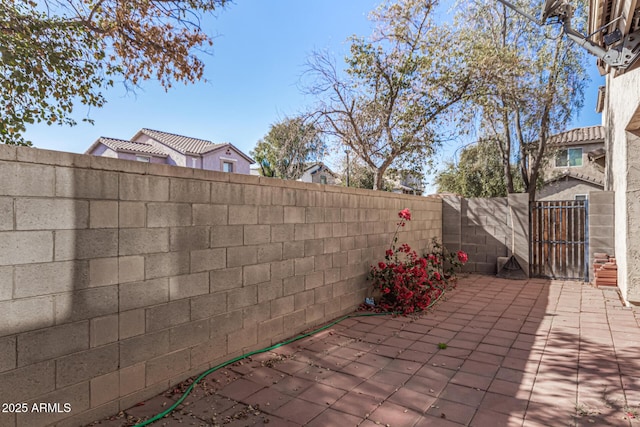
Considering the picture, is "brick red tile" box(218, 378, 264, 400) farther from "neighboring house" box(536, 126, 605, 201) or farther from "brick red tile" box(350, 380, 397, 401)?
"neighboring house" box(536, 126, 605, 201)

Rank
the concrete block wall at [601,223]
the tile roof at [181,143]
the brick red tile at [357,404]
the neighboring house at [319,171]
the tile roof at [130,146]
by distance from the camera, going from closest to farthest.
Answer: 1. the brick red tile at [357,404]
2. the concrete block wall at [601,223]
3. the neighboring house at [319,171]
4. the tile roof at [130,146]
5. the tile roof at [181,143]

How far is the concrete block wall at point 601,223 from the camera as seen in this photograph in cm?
717

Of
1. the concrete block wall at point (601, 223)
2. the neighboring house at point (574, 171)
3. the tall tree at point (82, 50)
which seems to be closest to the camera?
the tall tree at point (82, 50)

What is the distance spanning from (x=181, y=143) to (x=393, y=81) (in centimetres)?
2016

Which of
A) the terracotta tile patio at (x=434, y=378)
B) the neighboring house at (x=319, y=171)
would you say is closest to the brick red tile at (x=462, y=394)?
the terracotta tile patio at (x=434, y=378)

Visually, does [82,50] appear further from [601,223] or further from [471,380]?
[601,223]

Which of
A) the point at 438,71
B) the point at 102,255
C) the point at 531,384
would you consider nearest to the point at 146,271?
the point at 102,255

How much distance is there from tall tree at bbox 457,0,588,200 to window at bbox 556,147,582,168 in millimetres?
9180

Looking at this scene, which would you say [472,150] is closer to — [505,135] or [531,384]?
[505,135]

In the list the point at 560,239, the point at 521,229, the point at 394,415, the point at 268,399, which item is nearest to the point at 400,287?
the point at 394,415

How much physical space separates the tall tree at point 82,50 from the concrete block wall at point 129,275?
4.37 metres

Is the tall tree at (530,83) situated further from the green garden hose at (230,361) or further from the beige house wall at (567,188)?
the beige house wall at (567,188)

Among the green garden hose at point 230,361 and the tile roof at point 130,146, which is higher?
the tile roof at point 130,146

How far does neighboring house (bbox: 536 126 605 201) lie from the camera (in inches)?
740
